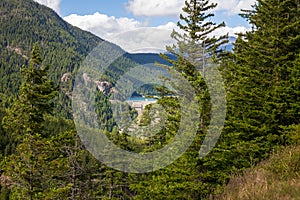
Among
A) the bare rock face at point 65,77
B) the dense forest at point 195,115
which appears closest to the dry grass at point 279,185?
the dense forest at point 195,115

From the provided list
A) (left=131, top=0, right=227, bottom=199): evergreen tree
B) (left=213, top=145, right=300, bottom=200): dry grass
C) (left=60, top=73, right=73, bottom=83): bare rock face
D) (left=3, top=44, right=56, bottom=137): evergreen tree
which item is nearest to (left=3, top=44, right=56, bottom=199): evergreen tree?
(left=3, top=44, right=56, bottom=137): evergreen tree

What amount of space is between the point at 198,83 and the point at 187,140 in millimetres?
2401

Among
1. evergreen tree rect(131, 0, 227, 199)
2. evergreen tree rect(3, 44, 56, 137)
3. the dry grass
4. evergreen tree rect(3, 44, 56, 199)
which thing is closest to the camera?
the dry grass

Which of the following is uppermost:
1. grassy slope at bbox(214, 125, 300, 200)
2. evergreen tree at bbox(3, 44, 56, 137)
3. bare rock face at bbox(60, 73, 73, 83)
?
bare rock face at bbox(60, 73, 73, 83)

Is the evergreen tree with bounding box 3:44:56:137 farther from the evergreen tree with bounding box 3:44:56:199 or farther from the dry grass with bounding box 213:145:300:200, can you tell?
the dry grass with bounding box 213:145:300:200

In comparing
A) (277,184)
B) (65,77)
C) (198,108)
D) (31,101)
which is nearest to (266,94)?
(198,108)

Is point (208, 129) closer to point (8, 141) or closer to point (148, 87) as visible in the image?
point (148, 87)

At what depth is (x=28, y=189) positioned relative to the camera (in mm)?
16344

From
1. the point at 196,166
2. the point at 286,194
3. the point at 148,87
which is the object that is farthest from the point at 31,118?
the point at 286,194

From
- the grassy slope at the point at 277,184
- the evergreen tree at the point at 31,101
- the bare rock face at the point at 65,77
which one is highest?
the bare rock face at the point at 65,77

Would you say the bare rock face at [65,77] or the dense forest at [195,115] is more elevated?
the bare rock face at [65,77]

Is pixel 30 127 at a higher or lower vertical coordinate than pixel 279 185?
higher

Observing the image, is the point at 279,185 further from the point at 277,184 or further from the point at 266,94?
the point at 266,94

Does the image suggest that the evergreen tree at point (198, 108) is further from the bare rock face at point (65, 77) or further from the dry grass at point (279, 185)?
the bare rock face at point (65, 77)
